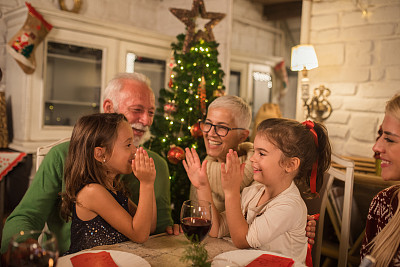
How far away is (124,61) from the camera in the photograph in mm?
3506

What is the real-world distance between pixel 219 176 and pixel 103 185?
2.44 ft

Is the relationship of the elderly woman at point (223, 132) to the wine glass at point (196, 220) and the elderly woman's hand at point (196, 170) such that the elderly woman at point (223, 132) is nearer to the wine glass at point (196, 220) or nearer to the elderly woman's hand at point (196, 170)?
the elderly woman's hand at point (196, 170)

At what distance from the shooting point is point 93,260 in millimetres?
1034

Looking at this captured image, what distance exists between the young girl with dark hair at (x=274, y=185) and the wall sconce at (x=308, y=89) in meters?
1.82

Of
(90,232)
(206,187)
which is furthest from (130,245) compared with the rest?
(206,187)

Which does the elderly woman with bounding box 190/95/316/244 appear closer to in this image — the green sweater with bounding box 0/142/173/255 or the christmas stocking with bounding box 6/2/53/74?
the green sweater with bounding box 0/142/173/255

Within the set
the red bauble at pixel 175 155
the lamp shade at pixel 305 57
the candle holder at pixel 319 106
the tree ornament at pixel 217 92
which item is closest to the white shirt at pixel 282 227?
the red bauble at pixel 175 155

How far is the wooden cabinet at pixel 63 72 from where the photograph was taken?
298 centimetres

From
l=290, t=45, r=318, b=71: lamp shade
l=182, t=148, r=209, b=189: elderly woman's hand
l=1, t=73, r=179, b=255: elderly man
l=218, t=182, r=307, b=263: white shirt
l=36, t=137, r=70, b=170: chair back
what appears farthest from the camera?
l=290, t=45, r=318, b=71: lamp shade

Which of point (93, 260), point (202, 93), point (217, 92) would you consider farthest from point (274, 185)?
point (217, 92)

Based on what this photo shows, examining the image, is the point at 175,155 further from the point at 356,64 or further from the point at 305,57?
the point at 356,64

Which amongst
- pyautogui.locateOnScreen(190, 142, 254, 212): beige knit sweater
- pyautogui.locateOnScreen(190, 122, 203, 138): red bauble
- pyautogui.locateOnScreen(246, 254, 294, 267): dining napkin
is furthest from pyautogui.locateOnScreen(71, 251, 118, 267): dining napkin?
pyautogui.locateOnScreen(190, 122, 203, 138): red bauble

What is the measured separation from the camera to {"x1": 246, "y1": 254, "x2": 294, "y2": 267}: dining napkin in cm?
105

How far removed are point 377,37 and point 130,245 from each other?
9.43ft
